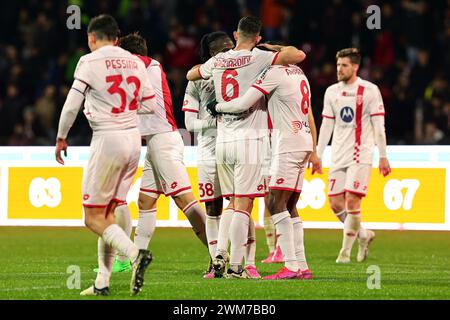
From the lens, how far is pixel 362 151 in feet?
44.2

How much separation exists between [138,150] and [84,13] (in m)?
13.7

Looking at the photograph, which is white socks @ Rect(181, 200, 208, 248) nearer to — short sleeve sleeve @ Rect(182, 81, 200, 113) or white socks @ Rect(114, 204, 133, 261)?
white socks @ Rect(114, 204, 133, 261)

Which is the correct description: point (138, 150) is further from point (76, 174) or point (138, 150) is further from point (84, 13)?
point (84, 13)

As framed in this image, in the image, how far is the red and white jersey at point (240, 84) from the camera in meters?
10.1

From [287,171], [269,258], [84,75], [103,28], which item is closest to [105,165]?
[84,75]

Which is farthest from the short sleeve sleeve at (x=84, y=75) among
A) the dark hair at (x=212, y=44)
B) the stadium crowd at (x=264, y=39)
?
the stadium crowd at (x=264, y=39)

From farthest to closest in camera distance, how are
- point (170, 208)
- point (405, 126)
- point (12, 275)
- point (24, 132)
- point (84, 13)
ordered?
point (84, 13) → point (24, 132) → point (405, 126) → point (170, 208) → point (12, 275)

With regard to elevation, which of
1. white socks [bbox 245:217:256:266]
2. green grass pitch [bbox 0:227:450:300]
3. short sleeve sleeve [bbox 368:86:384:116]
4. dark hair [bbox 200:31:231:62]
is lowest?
green grass pitch [bbox 0:227:450:300]

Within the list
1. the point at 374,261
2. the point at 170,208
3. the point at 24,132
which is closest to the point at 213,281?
the point at 374,261

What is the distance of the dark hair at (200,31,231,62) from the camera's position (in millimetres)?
10961

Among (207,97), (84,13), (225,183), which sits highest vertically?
(84,13)

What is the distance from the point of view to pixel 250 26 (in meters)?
10.1

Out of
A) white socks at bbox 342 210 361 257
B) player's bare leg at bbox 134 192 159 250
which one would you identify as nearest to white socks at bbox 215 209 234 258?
player's bare leg at bbox 134 192 159 250

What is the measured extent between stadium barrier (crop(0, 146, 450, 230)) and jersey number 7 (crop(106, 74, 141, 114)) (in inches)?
302
